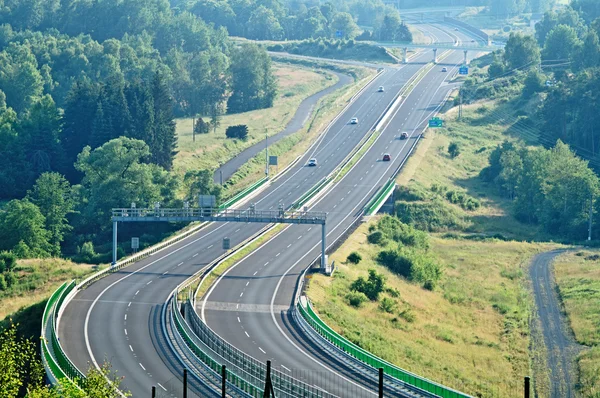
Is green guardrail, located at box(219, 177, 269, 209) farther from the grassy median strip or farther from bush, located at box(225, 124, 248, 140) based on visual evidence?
bush, located at box(225, 124, 248, 140)

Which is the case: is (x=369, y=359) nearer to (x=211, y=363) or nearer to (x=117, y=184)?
(x=211, y=363)

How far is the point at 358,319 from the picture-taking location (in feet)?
290

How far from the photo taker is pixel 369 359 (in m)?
70.4

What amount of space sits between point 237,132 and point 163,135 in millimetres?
24021

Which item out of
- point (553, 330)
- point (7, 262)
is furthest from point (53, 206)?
point (553, 330)

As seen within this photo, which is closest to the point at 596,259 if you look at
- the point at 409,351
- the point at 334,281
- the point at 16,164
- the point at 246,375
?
the point at 334,281

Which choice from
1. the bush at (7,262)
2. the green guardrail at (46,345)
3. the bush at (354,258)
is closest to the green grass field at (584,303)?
the bush at (354,258)

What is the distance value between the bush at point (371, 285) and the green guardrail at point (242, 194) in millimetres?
27980

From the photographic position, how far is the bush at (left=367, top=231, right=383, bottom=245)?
385 ft

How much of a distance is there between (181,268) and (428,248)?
36498 mm

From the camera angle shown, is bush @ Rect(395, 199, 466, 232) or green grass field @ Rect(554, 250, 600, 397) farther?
bush @ Rect(395, 199, 466, 232)

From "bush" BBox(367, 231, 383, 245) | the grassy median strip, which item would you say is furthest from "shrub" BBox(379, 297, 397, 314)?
"bush" BBox(367, 231, 383, 245)

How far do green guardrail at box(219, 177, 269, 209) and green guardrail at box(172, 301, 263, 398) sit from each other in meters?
43.7

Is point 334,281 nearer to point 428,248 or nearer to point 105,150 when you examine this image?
point 428,248
